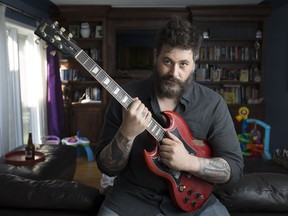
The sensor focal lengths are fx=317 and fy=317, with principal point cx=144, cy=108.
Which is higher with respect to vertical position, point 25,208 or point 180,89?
point 180,89

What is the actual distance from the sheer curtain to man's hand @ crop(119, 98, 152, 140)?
2.67 meters

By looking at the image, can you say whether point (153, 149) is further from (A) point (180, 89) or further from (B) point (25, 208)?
(B) point (25, 208)

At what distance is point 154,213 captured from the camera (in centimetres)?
131

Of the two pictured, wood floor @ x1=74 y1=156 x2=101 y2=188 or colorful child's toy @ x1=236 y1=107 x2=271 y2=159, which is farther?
colorful child's toy @ x1=236 y1=107 x2=271 y2=159

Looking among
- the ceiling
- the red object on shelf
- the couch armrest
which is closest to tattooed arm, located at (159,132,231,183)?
the couch armrest

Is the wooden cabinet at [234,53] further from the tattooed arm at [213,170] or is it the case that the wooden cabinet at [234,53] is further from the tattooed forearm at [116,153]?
the tattooed forearm at [116,153]

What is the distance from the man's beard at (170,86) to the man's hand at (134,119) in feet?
0.65

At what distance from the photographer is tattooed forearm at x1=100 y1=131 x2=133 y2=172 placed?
126 centimetres

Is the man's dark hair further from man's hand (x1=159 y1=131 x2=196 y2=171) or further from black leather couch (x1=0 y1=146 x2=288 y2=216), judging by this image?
black leather couch (x1=0 y1=146 x2=288 y2=216)

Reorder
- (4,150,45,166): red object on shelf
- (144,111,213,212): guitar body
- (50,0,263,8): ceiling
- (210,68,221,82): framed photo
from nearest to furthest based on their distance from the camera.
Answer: (144,111,213,212): guitar body → (4,150,45,166): red object on shelf → (50,0,263,8): ceiling → (210,68,221,82): framed photo

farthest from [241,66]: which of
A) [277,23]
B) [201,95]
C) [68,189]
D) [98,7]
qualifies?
[68,189]

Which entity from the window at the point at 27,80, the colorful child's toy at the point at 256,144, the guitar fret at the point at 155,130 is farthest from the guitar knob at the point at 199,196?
the window at the point at 27,80

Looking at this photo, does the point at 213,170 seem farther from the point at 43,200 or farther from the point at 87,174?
the point at 87,174

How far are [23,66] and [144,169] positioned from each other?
348 centimetres
